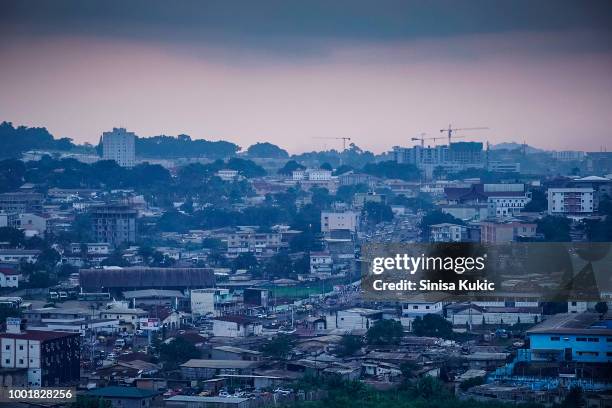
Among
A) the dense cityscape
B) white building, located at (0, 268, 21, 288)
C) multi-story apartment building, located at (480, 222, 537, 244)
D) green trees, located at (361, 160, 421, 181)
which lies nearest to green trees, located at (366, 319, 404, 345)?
the dense cityscape

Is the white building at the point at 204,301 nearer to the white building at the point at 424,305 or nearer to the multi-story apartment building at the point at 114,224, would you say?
the white building at the point at 424,305

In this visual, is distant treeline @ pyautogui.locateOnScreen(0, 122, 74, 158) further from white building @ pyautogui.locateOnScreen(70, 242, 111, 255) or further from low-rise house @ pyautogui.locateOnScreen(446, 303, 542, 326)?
low-rise house @ pyautogui.locateOnScreen(446, 303, 542, 326)

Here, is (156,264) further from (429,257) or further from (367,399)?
(367,399)

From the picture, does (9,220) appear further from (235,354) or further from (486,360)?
(486,360)

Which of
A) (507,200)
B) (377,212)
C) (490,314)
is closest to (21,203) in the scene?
(377,212)

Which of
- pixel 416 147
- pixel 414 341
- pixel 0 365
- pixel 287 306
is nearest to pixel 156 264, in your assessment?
pixel 287 306
